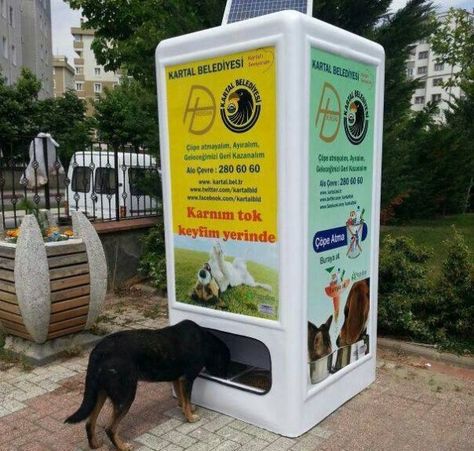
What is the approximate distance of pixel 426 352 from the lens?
15.3 feet

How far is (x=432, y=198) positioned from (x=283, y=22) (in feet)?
38.5

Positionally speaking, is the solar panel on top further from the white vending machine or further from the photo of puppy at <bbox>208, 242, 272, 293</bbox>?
the photo of puppy at <bbox>208, 242, 272, 293</bbox>

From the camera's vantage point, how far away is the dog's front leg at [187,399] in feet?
11.3

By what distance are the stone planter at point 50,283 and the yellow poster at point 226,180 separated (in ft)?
4.53

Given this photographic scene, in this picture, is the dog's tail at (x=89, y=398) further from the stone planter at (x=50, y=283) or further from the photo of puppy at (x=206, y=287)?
the stone planter at (x=50, y=283)

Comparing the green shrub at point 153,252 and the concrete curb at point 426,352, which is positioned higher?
the green shrub at point 153,252

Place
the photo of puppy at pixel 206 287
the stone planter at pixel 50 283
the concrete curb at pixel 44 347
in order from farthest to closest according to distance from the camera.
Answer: the concrete curb at pixel 44 347
the stone planter at pixel 50 283
the photo of puppy at pixel 206 287

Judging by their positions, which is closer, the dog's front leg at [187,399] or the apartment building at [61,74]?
the dog's front leg at [187,399]

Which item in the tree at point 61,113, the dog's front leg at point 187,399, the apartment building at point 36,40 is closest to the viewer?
the dog's front leg at point 187,399

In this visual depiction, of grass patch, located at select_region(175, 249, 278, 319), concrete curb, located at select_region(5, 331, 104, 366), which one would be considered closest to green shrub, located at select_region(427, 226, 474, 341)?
grass patch, located at select_region(175, 249, 278, 319)

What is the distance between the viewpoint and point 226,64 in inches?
127

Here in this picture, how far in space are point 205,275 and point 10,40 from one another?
37408 millimetres

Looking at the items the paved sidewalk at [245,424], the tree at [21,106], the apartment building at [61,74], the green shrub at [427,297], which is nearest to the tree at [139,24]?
the green shrub at [427,297]

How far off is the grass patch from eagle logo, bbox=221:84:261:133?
2.97 ft
